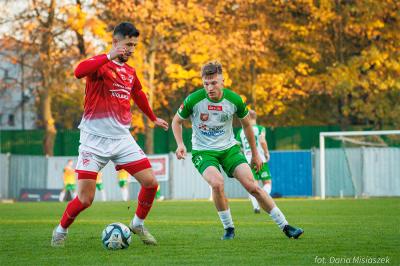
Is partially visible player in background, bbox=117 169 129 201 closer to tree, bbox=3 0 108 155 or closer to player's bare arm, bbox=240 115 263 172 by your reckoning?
tree, bbox=3 0 108 155

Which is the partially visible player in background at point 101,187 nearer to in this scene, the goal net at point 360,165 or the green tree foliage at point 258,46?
the green tree foliage at point 258,46

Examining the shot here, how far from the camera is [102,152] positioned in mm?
10008

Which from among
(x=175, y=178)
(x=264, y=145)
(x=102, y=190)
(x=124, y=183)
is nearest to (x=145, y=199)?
(x=264, y=145)

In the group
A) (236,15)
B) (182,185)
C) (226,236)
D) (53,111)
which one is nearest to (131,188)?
(182,185)

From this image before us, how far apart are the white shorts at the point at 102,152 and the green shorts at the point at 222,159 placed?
98 cm

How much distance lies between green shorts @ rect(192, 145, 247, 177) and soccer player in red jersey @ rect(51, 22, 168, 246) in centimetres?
87

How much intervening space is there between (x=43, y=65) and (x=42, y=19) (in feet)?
6.54

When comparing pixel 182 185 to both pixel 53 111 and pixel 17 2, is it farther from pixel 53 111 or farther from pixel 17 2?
pixel 53 111

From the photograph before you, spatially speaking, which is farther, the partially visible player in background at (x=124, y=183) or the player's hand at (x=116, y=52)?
the partially visible player in background at (x=124, y=183)

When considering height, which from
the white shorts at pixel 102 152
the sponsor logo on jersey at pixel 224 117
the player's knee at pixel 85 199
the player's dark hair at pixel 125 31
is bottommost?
the player's knee at pixel 85 199

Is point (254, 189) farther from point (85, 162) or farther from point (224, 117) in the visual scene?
point (85, 162)

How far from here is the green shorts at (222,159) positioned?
35.6 ft

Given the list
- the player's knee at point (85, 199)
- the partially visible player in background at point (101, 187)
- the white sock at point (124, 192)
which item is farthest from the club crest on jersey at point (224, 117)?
the partially visible player in background at point (101, 187)

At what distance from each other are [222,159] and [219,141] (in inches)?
9.0
